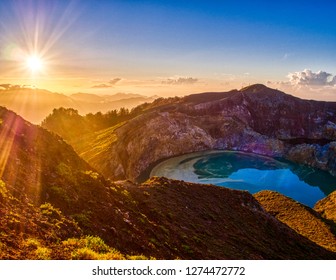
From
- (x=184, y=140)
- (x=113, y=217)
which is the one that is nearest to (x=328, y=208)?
(x=113, y=217)

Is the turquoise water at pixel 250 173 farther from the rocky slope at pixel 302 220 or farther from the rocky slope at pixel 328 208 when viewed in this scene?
the rocky slope at pixel 302 220

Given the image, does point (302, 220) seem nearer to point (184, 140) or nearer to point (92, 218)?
point (92, 218)

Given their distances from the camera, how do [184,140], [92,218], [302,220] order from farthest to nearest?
[184,140] < [302,220] < [92,218]

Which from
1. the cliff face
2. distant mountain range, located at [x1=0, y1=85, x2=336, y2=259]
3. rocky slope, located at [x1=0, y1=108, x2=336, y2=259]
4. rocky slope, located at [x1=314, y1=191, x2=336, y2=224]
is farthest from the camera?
the cliff face

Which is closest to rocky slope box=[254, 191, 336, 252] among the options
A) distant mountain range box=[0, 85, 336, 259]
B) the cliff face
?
distant mountain range box=[0, 85, 336, 259]

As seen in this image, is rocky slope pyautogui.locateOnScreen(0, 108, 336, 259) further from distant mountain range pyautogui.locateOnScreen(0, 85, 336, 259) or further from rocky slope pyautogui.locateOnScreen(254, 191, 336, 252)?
rocky slope pyautogui.locateOnScreen(254, 191, 336, 252)

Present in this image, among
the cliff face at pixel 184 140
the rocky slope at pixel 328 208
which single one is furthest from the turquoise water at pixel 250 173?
the rocky slope at pixel 328 208
